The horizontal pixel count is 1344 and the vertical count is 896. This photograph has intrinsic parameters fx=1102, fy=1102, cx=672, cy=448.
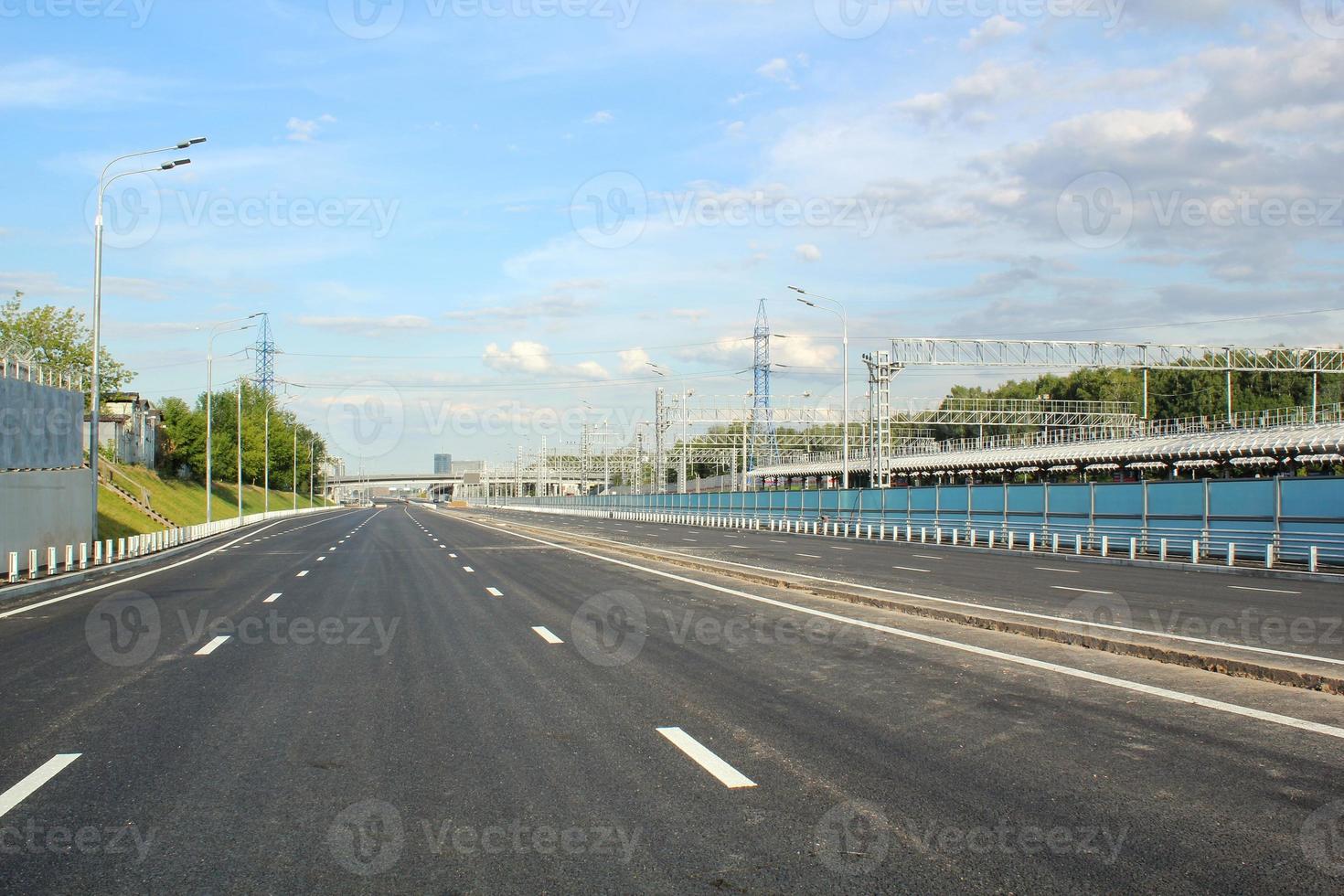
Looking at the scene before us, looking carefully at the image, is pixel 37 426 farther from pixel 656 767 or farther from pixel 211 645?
pixel 656 767

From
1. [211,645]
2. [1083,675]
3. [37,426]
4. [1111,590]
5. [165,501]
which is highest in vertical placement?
[37,426]

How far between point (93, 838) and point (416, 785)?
6.05 feet

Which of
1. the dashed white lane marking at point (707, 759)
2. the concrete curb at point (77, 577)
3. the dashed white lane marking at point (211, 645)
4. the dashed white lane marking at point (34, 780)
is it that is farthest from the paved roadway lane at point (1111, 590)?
the concrete curb at point (77, 577)

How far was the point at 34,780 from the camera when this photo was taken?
718cm

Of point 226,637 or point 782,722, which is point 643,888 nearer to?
point 782,722

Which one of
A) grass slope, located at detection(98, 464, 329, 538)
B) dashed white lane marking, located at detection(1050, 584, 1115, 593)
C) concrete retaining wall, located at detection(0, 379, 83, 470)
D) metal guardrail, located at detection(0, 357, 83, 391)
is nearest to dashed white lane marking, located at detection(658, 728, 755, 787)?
dashed white lane marking, located at detection(1050, 584, 1115, 593)

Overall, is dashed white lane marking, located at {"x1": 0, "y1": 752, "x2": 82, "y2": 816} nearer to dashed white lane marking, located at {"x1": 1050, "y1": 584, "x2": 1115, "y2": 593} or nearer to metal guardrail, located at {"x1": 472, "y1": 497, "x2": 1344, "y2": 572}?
dashed white lane marking, located at {"x1": 1050, "y1": 584, "x2": 1115, "y2": 593}

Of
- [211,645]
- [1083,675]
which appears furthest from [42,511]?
[1083,675]

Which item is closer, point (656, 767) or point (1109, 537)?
point (656, 767)

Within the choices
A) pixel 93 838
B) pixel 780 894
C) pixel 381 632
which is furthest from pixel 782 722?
pixel 381 632

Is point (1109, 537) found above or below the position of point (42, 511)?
below

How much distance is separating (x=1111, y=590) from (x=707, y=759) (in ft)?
59.2

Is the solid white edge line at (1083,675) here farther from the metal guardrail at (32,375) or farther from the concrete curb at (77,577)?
the metal guardrail at (32,375)

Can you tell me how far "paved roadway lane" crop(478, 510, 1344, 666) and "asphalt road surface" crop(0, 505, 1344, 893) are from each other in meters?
3.63
